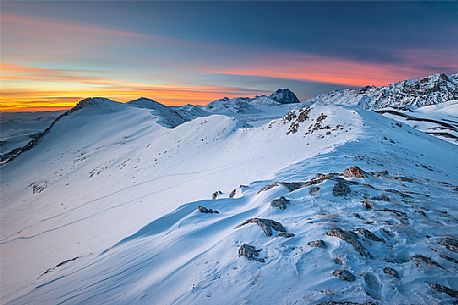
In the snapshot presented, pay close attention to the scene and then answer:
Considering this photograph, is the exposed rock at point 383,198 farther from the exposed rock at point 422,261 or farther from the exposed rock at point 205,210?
the exposed rock at point 205,210

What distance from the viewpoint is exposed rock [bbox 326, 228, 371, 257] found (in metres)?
6.87

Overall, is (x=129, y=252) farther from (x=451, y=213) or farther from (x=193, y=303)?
(x=451, y=213)

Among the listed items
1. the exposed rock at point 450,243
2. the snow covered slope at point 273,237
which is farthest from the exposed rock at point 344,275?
the exposed rock at point 450,243

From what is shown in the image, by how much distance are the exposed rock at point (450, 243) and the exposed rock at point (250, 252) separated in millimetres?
4913

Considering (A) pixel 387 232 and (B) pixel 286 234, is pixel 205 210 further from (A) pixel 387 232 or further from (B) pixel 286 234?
(A) pixel 387 232

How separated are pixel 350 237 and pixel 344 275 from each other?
1.46 meters

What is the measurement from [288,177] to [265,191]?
2812 millimetres

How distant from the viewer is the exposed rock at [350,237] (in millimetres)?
6870

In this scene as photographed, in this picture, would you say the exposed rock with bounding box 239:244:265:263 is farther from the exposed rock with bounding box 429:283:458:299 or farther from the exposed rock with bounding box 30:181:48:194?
the exposed rock with bounding box 30:181:48:194

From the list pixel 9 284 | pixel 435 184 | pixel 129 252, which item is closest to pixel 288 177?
pixel 435 184

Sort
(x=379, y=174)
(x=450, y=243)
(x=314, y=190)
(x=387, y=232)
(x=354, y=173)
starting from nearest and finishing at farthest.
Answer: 1. (x=450, y=243)
2. (x=387, y=232)
3. (x=314, y=190)
4. (x=354, y=173)
5. (x=379, y=174)

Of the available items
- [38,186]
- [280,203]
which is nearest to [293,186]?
[280,203]

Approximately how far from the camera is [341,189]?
1056cm

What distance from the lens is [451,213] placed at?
9289 millimetres
